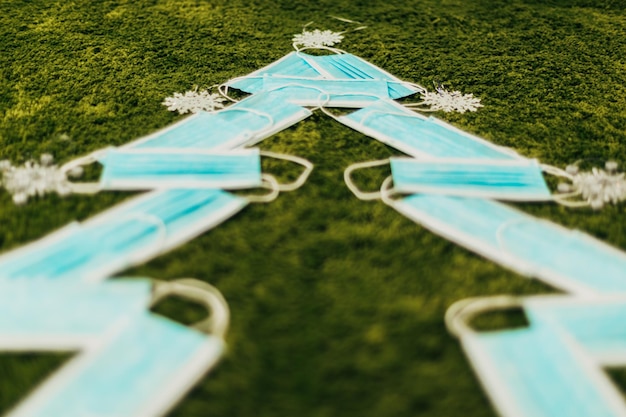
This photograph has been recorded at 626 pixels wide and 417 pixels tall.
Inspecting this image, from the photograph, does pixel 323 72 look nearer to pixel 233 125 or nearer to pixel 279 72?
pixel 279 72

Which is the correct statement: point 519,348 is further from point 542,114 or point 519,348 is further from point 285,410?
point 542,114

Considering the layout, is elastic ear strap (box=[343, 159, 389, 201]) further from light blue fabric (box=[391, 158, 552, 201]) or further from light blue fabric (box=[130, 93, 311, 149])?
light blue fabric (box=[130, 93, 311, 149])

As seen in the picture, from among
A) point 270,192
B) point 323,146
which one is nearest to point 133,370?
point 270,192

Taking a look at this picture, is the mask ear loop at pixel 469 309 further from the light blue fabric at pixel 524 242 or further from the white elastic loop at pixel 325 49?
the white elastic loop at pixel 325 49

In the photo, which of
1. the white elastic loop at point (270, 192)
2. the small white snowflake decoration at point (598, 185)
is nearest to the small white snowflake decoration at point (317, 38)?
the white elastic loop at point (270, 192)

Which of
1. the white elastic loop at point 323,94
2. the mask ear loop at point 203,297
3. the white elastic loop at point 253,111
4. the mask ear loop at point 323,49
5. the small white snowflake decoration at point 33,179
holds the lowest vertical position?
the mask ear loop at point 203,297

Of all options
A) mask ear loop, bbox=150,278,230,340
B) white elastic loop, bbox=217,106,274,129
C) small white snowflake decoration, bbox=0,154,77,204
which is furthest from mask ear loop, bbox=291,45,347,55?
mask ear loop, bbox=150,278,230,340

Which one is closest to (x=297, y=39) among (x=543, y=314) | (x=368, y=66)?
(x=368, y=66)
